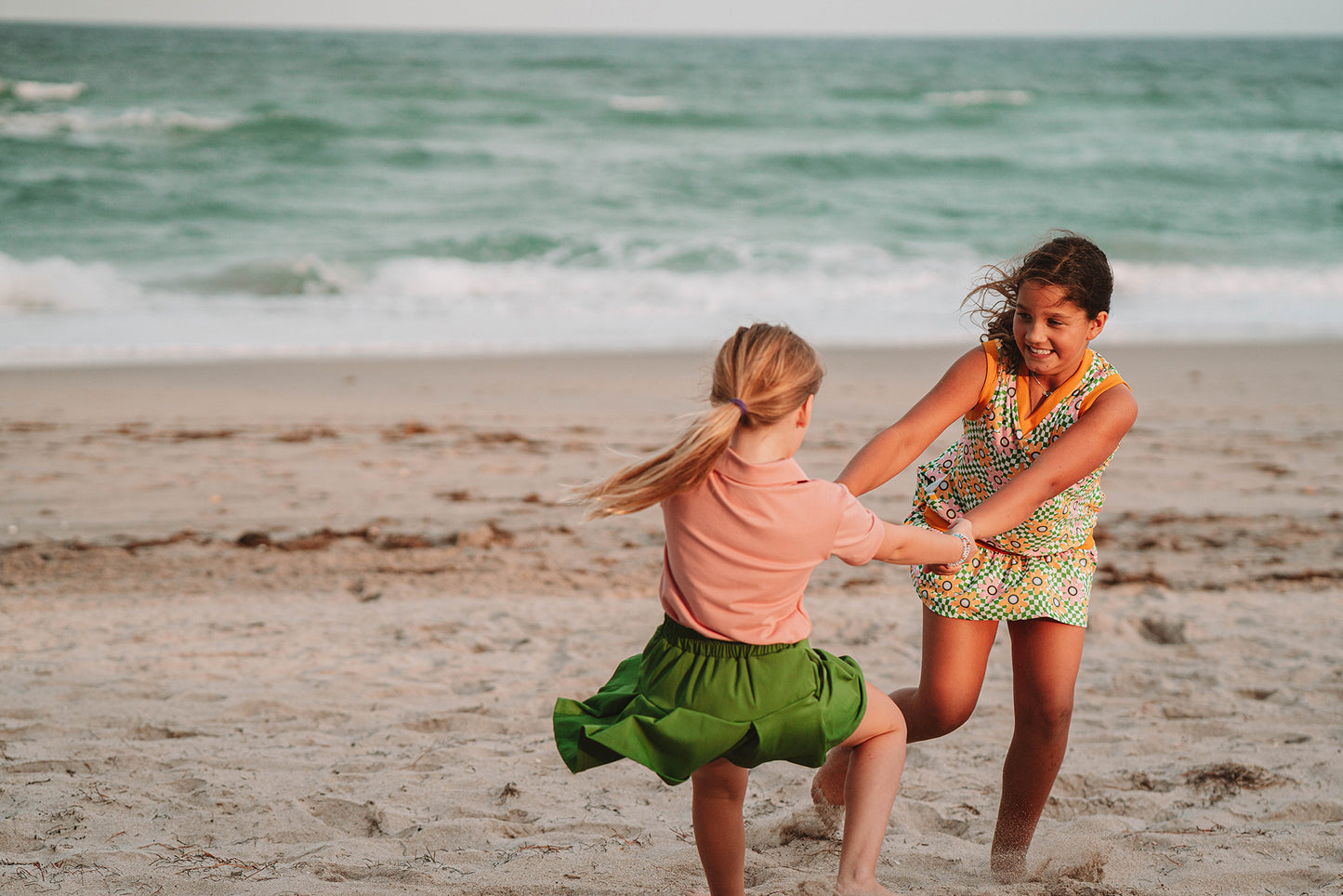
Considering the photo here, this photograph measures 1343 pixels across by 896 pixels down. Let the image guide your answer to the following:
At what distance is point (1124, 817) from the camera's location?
3.09 m

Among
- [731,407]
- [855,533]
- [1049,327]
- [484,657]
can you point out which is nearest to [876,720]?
[855,533]

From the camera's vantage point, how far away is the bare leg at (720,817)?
2217 millimetres

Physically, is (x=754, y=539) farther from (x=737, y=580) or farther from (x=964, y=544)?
(x=964, y=544)

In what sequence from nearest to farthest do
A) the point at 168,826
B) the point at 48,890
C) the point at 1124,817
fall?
the point at 48,890, the point at 168,826, the point at 1124,817

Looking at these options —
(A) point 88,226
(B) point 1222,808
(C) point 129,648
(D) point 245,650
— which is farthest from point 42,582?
(A) point 88,226

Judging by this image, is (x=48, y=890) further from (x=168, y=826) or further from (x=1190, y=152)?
(x=1190, y=152)

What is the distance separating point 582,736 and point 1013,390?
1.29 meters

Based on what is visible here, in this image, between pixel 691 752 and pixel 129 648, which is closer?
pixel 691 752

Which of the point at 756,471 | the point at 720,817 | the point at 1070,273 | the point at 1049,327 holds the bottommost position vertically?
the point at 720,817

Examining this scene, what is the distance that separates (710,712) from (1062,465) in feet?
3.20

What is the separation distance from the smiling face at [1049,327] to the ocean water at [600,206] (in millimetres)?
8469

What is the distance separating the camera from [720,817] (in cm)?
224

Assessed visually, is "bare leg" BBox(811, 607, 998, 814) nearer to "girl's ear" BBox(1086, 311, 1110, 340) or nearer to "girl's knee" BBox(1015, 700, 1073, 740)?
"girl's knee" BBox(1015, 700, 1073, 740)

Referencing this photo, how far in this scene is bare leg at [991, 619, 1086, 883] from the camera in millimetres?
2607
